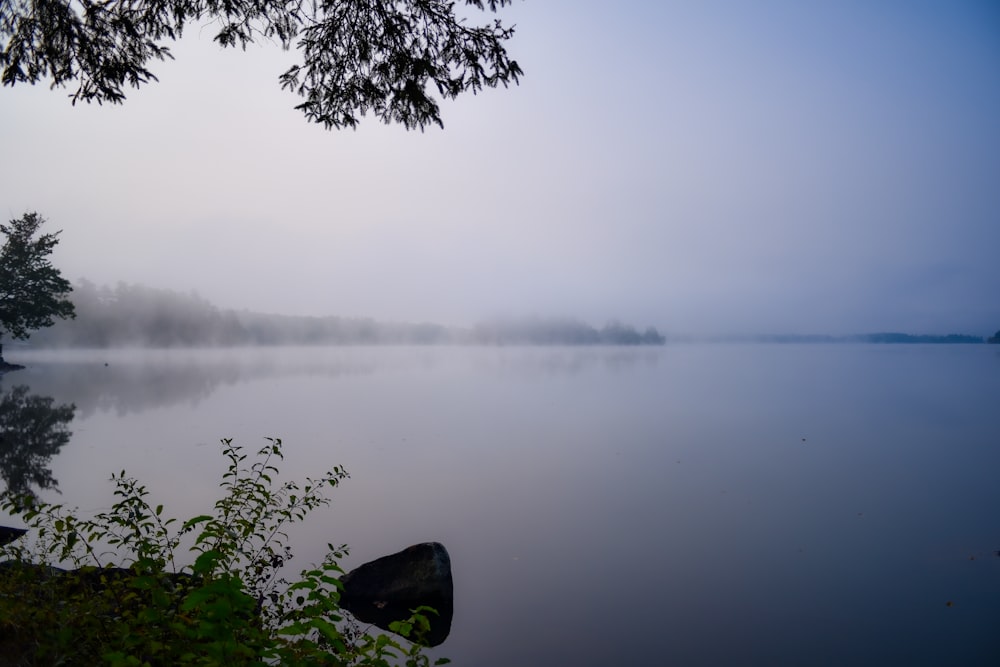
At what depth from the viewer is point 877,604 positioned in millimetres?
8094

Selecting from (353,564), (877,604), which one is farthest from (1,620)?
(877,604)

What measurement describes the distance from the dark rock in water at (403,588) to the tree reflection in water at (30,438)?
519cm

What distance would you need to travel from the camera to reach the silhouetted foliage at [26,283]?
1831 inches

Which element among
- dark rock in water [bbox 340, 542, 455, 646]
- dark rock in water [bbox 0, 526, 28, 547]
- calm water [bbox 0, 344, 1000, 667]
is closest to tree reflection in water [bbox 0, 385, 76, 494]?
calm water [bbox 0, 344, 1000, 667]

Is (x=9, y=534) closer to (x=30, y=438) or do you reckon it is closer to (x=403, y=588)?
(x=403, y=588)

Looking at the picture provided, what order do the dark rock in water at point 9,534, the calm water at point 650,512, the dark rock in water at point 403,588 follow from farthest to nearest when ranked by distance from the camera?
the dark rock in water at point 9,534 → the dark rock in water at point 403,588 → the calm water at point 650,512

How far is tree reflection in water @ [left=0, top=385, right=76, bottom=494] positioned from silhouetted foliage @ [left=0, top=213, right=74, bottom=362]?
72.6 feet

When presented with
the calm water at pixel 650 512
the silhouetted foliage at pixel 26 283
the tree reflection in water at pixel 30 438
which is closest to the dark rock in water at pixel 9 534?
the tree reflection in water at pixel 30 438

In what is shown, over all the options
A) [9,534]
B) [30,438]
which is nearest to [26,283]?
[30,438]

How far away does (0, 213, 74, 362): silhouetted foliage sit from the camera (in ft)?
153

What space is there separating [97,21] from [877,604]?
1344 cm

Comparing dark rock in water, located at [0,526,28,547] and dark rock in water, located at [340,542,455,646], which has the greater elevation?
dark rock in water, located at [0,526,28,547]

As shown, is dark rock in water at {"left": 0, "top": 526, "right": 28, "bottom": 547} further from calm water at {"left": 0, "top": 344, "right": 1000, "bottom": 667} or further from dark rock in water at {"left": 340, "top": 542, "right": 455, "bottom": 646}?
dark rock in water at {"left": 340, "top": 542, "right": 455, "bottom": 646}

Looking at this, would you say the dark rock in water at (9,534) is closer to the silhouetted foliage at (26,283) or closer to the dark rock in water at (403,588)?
the dark rock in water at (403,588)
